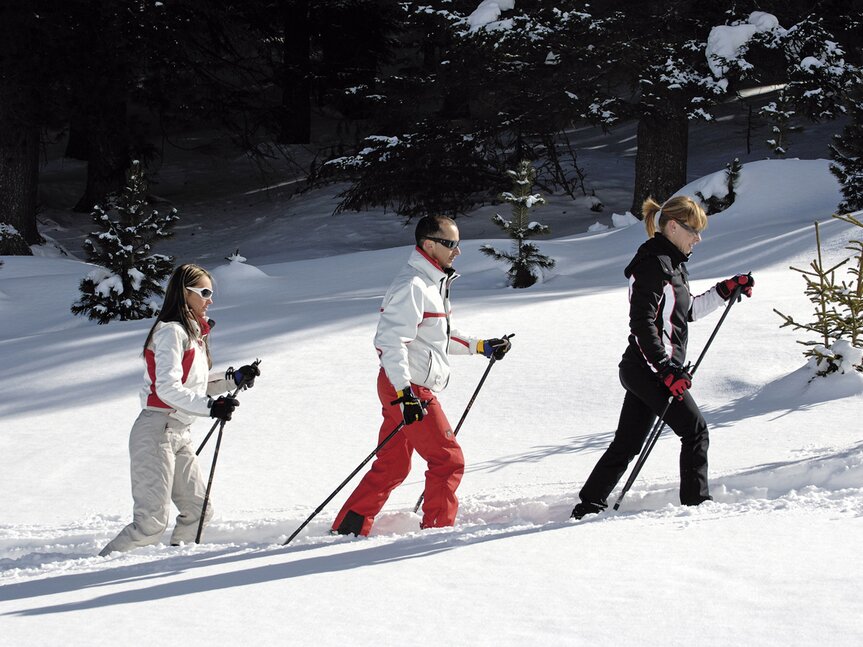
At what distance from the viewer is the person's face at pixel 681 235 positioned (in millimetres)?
4551

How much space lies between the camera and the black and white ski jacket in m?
4.40

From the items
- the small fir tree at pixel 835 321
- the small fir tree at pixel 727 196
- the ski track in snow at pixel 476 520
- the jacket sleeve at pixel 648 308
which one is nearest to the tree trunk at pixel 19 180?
the small fir tree at pixel 727 196

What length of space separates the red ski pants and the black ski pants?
67 centimetres

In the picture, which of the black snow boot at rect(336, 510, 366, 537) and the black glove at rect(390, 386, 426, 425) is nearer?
the black glove at rect(390, 386, 426, 425)

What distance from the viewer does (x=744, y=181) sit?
46.6ft

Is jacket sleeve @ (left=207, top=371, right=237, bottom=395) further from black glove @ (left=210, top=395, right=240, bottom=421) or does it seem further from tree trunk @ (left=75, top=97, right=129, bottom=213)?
tree trunk @ (left=75, top=97, right=129, bottom=213)

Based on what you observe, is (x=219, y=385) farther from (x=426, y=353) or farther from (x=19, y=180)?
(x=19, y=180)

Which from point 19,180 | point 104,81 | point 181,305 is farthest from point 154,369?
point 19,180

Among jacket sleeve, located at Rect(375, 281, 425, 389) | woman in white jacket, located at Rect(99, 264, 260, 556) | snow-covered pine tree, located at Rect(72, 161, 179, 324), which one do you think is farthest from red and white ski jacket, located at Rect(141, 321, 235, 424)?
snow-covered pine tree, located at Rect(72, 161, 179, 324)

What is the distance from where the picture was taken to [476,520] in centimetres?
504

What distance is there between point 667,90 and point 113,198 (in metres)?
7.82

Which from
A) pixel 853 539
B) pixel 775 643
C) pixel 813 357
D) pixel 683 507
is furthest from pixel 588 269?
pixel 775 643

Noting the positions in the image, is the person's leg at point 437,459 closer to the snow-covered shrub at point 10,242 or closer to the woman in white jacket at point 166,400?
the woman in white jacket at point 166,400

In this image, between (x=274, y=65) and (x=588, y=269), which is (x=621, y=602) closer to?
(x=588, y=269)
